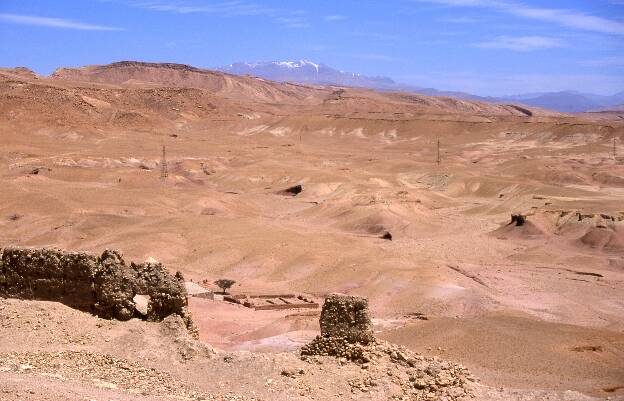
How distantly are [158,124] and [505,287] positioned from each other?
59.9 metres

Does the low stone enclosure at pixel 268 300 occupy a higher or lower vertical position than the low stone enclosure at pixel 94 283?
lower

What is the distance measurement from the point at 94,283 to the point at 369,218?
83.1ft

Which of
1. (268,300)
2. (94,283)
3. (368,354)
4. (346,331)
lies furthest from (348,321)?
(268,300)

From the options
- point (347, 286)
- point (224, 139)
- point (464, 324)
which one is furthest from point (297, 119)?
point (464, 324)

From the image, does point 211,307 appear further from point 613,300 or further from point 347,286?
point 613,300

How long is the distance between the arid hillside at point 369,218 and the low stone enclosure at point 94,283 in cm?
79

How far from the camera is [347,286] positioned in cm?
2534

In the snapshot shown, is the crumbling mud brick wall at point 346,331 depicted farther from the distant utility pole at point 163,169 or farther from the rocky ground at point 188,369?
the distant utility pole at point 163,169

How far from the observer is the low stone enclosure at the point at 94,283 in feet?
40.7

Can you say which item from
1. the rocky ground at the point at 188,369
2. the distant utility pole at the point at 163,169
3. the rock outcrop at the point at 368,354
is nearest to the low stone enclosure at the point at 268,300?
the rocky ground at the point at 188,369

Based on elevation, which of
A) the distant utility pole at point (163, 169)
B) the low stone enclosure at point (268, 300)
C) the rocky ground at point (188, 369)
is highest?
the rocky ground at point (188, 369)

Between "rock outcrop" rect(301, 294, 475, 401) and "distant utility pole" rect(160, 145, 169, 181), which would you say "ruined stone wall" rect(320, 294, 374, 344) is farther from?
"distant utility pole" rect(160, 145, 169, 181)

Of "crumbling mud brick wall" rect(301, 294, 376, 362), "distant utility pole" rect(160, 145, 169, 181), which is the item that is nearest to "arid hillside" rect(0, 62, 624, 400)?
"distant utility pole" rect(160, 145, 169, 181)

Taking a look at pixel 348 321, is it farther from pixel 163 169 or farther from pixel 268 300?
pixel 163 169
